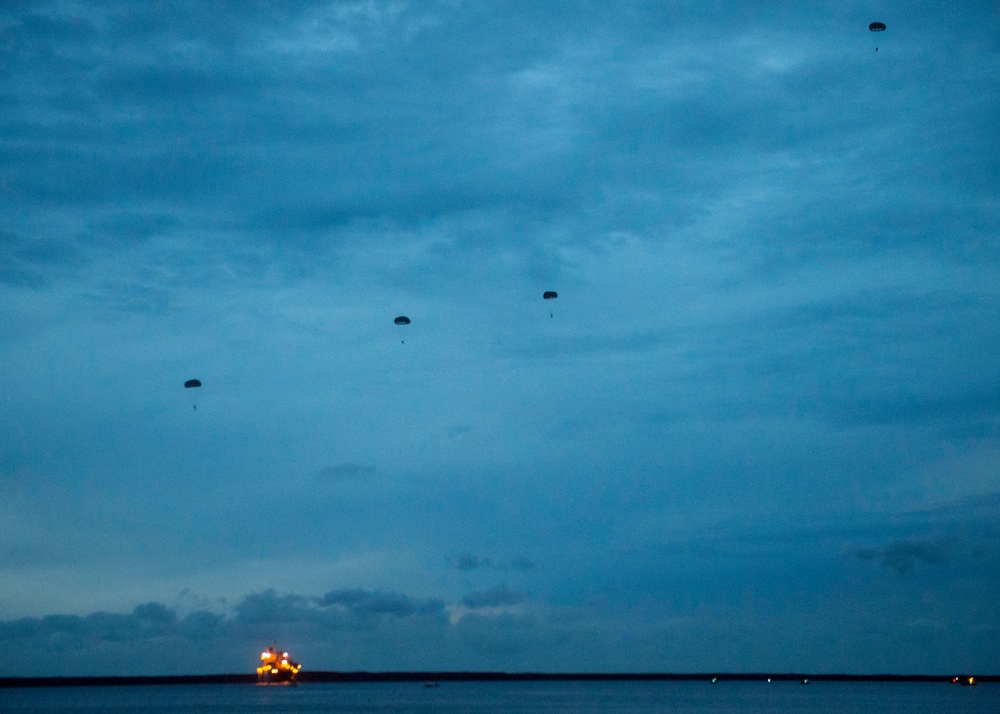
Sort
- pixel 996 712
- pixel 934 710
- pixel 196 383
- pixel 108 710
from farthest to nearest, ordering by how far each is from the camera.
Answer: pixel 108 710
pixel 934 710
pixel 996 712
pixel 196 383

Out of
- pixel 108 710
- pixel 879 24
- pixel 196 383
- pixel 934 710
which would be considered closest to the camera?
pixel 879 24

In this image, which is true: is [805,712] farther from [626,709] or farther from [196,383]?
[196,383]

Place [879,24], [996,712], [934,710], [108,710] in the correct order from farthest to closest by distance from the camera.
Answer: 1. [108,710]
2. [934,710]
3. [996,712]
4. [879,24]

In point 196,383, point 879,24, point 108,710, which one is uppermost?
point 879,24

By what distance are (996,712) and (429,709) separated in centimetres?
8185

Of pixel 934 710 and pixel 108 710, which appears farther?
pixel 108 710

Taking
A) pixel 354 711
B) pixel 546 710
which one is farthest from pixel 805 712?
pixel 354 711

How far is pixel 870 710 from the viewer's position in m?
159

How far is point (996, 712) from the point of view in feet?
484

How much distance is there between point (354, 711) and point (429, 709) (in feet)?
37.5

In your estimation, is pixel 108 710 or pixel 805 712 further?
pixel 108 710

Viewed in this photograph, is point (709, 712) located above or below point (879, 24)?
below

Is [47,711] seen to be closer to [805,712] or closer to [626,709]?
[626,709]

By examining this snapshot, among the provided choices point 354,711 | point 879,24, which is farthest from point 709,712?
point 879,24
